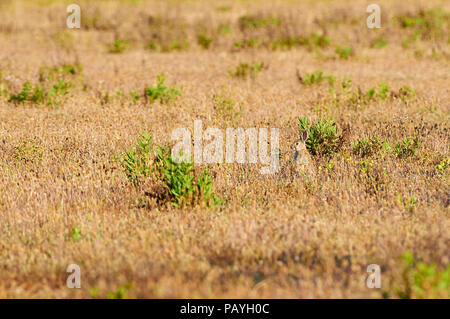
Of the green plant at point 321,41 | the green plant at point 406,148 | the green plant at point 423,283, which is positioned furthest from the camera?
the green plant at point 321,41

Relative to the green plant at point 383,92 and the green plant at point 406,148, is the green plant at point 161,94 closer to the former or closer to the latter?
the green plant at point 383,92

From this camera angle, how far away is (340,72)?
37.6 feet

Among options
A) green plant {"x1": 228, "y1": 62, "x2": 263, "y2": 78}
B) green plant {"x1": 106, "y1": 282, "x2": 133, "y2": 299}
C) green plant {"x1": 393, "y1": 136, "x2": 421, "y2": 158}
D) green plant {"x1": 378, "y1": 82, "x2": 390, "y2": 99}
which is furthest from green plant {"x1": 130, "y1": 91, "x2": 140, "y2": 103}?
green plant {"x1": 106, "y1": 282, "x2": 133, "y2": 299}

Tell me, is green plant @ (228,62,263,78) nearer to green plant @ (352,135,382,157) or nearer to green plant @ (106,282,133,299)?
green plant @ (352,135,382,157)

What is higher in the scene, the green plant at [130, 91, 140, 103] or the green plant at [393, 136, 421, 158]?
the green plant at [130, 91, 140, 103]

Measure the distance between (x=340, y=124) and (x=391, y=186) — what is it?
263 cm

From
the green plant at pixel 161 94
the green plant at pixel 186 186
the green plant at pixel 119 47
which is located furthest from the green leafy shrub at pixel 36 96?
the green plant at pixel 119 47

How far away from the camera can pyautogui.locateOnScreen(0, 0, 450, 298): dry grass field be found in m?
3.42

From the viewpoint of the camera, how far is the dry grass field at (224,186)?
342 centimetres

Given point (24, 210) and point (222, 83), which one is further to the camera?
point (222, 83)

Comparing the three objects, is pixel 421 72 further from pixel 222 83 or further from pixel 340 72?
pixel 222 83

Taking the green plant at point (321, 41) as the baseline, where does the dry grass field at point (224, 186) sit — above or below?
below

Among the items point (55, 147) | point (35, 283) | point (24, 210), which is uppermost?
point (55, 147)

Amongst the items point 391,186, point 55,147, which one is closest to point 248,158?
point 391,186
